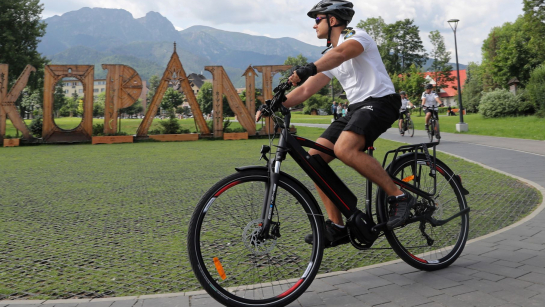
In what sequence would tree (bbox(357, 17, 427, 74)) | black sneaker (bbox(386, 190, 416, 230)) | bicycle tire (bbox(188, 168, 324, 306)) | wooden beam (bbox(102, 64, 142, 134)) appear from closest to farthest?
bicycle tire (bbox(188, 168, 324, 306)) → black sneaker (bbox(386, 190, 416, 230)) → wooden beam (bbox(102, 64, 142, 134)) → tree (bbox(357, 17, 427, 74))

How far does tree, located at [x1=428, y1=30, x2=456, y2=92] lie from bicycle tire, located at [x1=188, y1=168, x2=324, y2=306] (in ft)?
290

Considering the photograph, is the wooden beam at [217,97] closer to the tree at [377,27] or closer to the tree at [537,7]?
the tree at [537,7]

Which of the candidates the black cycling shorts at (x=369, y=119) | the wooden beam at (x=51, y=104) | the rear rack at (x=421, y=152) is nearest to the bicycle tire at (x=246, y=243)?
the black cycling shorts at (x=369, y=119)

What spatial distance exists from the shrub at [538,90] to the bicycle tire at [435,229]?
109 ft

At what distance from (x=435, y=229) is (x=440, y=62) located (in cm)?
9158

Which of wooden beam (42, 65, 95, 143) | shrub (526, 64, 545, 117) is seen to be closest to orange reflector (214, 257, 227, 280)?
wooden beam (42, 65, 95, 143)

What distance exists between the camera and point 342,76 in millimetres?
3664

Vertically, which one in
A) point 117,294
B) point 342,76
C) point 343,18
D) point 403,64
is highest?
point 403,64

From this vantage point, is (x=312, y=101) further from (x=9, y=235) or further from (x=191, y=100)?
(x=9, y=235)

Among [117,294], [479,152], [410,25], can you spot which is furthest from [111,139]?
[410,25]

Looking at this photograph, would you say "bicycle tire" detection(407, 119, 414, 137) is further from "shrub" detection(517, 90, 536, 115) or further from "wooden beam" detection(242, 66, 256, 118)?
"shrub" detection(517, 90, 536, 115)

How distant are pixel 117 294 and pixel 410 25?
8635 centimetres

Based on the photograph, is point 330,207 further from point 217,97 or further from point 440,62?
point 440,62

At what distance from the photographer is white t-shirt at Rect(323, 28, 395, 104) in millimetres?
3480
